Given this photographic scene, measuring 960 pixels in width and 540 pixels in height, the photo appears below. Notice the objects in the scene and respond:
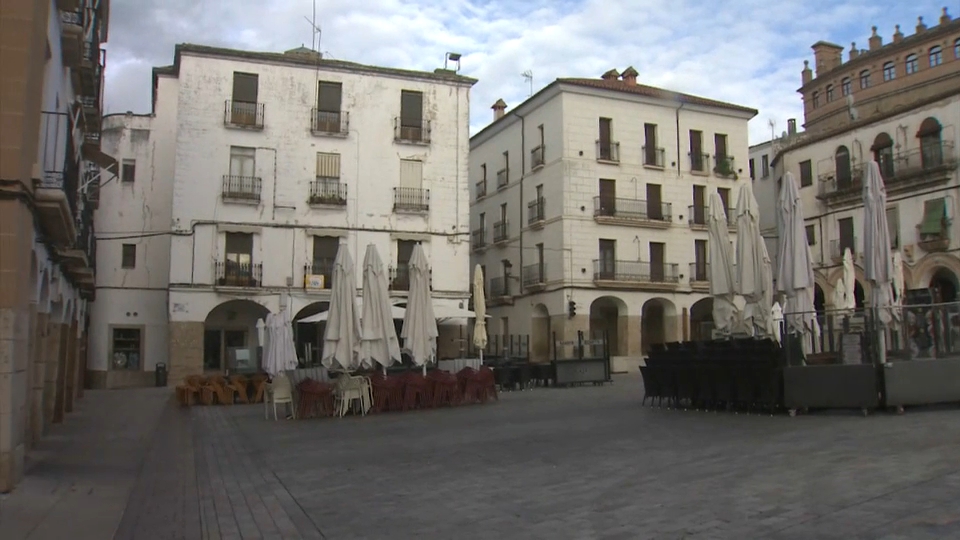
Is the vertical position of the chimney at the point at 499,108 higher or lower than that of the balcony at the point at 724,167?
higher

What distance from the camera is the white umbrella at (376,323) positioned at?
54.3 ft

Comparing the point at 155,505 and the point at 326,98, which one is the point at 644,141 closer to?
the point at 326,98

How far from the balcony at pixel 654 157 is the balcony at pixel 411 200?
1218 centimetres

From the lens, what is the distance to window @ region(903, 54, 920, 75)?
58.1m

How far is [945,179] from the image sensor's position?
1303 inches

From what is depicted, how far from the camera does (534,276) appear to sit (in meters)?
37.3

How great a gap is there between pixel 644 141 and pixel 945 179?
13.1 meters

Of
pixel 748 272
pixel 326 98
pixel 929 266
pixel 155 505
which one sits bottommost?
pixel 155 505

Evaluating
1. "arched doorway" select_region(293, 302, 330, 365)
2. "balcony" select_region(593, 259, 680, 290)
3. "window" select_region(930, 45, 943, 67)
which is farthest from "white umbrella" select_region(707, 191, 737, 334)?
"window" select_region(930, 45, 943, 67)

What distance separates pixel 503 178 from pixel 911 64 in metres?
37.5

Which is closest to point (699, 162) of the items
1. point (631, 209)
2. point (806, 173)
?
point (631, 209)

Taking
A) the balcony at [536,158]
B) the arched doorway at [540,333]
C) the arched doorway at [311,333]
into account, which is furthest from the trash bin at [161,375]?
the balcony at [536,158]

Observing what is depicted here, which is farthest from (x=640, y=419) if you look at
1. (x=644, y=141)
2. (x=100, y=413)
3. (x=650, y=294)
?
(x=644, y=141)

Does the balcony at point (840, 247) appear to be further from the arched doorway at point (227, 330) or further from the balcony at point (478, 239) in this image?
the arched doorway at point (227, 330)
